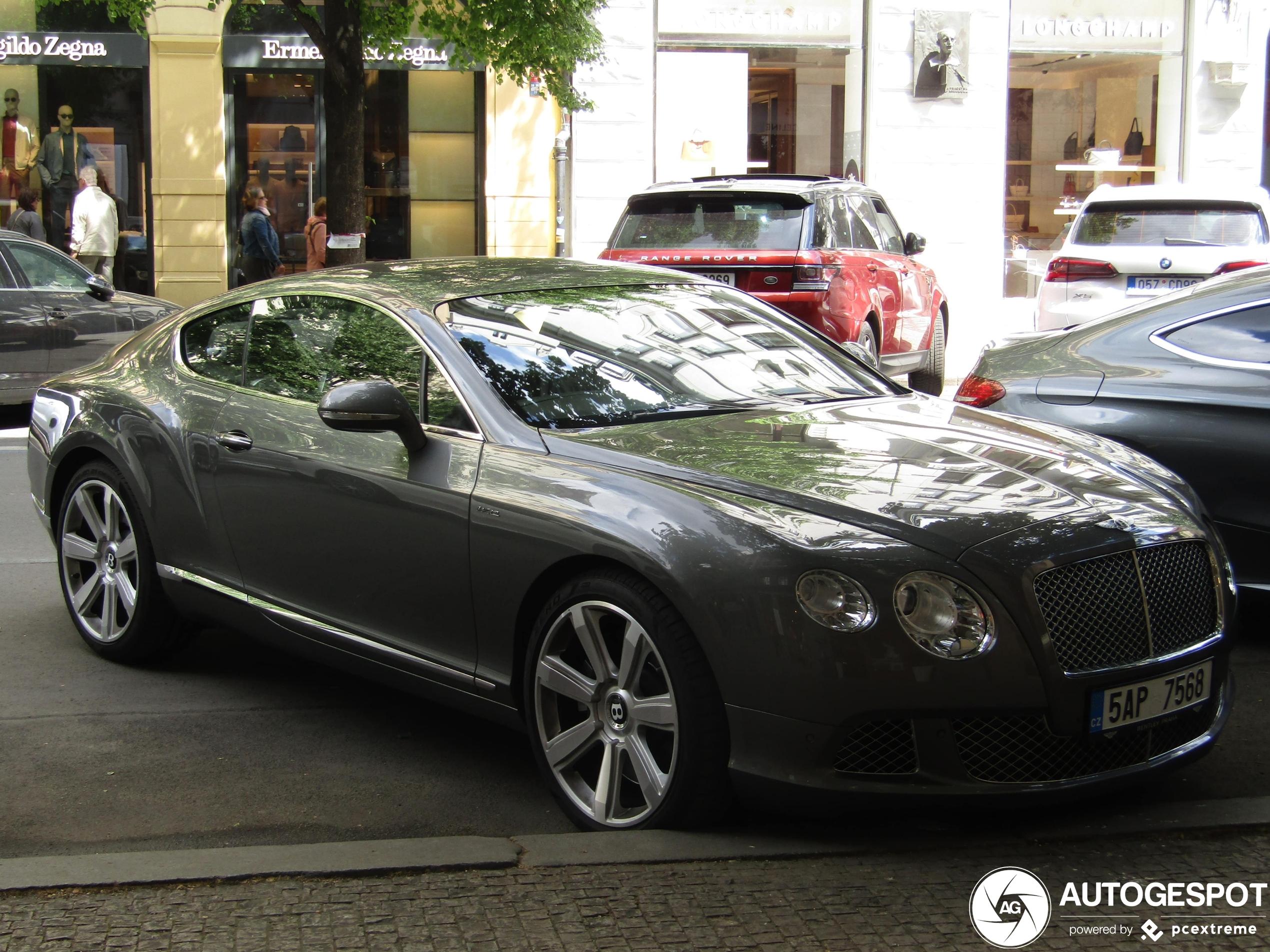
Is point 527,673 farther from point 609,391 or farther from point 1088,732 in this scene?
point 1088,732

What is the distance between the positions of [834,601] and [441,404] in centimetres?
153

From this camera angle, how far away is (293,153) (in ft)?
67.2

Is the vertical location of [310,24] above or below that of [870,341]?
above

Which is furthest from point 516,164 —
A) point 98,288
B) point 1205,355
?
point 1205,355

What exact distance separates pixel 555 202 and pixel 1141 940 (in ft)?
60.0

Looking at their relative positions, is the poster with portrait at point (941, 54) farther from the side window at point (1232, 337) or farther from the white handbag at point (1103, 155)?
the side window at point (1232, 337)

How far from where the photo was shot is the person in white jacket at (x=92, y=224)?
59.5 ft

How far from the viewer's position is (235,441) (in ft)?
16.5

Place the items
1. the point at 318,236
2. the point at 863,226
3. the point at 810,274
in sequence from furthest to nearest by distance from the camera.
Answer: the point at 318,236
the point at 863,226
the point at 810,274

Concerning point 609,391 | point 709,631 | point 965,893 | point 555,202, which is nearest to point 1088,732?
point 965,893

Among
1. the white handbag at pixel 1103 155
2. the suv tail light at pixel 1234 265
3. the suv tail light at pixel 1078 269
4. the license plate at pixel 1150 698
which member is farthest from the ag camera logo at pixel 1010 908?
the white handbag at pixel 1103 155

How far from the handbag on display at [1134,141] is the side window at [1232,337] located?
16.5 m

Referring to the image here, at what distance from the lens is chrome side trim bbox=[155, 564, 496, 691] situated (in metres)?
4.29

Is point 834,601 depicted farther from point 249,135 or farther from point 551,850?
point 249,135
